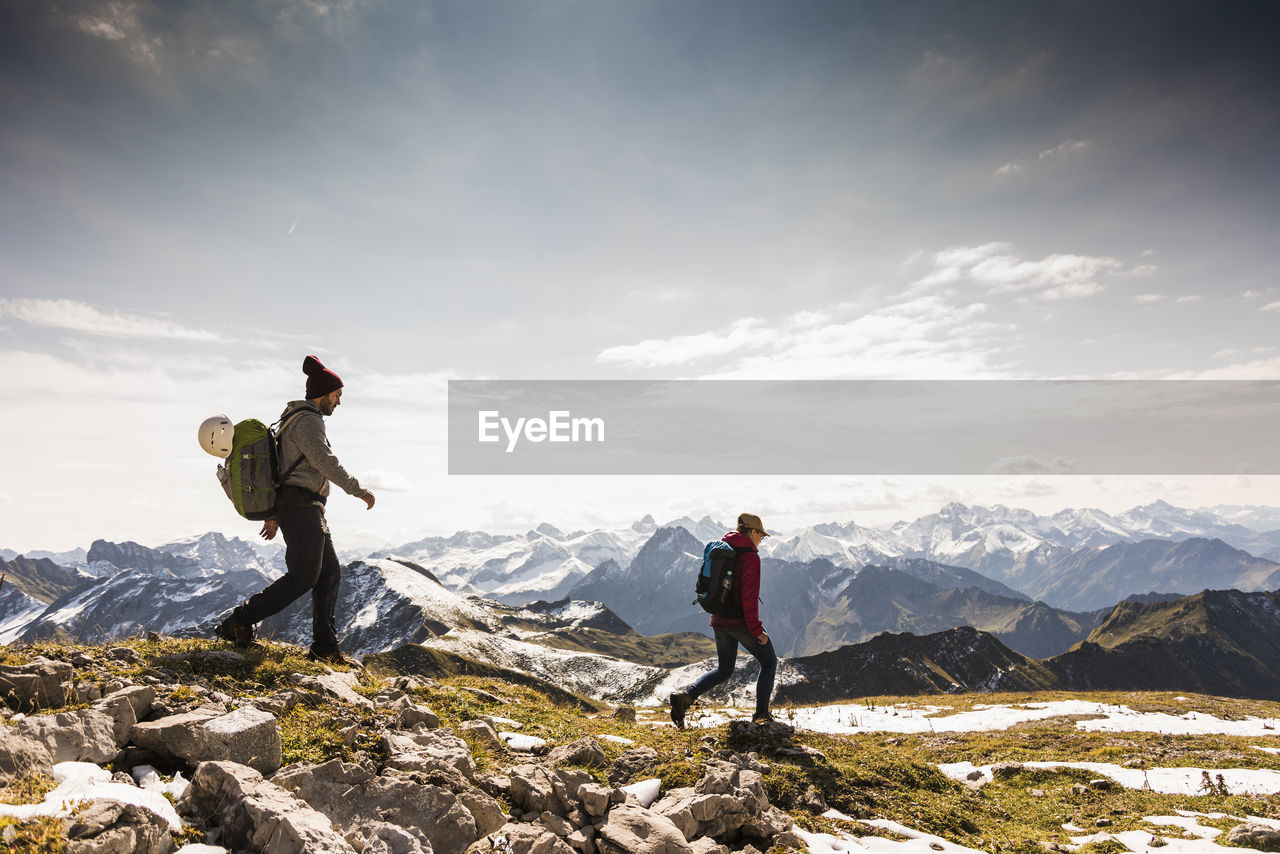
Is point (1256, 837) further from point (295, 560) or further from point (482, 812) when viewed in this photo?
point (295, 560)

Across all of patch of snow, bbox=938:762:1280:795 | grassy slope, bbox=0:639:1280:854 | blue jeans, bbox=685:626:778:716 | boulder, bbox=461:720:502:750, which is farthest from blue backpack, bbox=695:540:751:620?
patch of snow, bbox=938:762:1280:795

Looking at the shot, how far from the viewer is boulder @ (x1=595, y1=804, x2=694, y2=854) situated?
6195mm

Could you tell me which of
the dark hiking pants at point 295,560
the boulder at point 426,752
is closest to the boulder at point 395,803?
the boulder at point 426,752

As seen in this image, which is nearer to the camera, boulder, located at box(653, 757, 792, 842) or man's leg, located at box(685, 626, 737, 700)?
boulder, located at box(653, 757, 792, 842)

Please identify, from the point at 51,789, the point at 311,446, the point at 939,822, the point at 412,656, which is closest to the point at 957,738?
the point at 939,822

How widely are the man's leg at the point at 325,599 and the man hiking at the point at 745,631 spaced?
22.7 ft

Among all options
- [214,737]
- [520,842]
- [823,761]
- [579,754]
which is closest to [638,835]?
[520,842]

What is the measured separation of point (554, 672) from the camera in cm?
19750

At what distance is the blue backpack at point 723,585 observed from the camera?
1205 cm

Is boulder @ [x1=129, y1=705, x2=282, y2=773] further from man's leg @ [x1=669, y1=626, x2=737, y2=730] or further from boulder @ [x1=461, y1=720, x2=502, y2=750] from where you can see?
man's leg @ [x1=669, y1=626, x2=737, y2=730]

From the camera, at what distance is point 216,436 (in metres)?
9.24

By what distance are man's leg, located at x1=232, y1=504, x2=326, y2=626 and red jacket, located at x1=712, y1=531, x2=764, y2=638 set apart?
24.2 feet

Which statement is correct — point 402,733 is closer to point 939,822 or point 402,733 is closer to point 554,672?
point 939,822

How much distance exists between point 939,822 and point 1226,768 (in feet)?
32.6
